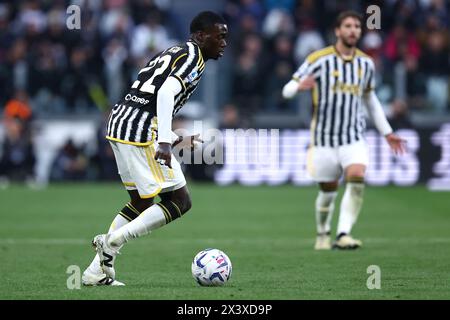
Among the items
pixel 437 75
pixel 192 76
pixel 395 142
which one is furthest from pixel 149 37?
pixel 192 76

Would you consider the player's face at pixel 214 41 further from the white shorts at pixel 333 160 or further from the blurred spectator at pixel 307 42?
the blurred spectator at pixel 307 42

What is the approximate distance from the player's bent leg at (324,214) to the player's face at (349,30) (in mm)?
1676

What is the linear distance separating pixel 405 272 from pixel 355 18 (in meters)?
3.63

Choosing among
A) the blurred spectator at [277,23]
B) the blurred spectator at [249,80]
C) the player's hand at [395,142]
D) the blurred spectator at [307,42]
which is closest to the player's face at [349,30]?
the player's hand at [395,142]

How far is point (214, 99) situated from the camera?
77.2 feet

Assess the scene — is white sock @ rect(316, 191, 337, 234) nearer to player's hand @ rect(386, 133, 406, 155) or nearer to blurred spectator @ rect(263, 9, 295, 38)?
player's hand @ rect(386, 133, 406, 155)

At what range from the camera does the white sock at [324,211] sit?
12406 millimetres

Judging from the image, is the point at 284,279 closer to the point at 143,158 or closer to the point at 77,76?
the point at 143,158

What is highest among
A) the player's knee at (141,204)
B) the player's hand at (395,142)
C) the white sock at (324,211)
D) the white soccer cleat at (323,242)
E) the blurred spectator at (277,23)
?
the blurred spectator at (277,23)

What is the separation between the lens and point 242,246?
12570mm

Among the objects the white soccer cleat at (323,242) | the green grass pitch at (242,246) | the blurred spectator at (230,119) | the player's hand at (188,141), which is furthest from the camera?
the blurred spectator at (230,119)
